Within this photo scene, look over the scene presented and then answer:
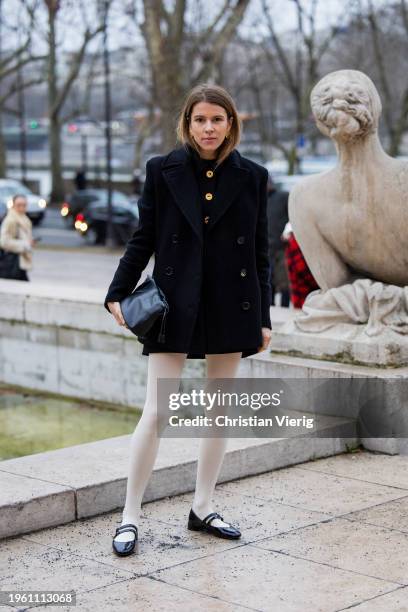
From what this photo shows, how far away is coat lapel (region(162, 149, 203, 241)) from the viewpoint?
5.23 metres

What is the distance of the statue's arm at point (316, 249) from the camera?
8039mm

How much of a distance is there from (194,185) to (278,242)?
27.1 feet

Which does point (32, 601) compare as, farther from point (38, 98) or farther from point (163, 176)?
point (38, 98)

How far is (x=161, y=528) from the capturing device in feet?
18.5

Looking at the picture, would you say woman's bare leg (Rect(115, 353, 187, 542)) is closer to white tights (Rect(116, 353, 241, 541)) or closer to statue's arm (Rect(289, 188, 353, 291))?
white tights (Rect(116, 353, 241, 541))

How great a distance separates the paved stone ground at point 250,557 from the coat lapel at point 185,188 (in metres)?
1.41

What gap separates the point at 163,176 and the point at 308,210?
113 inches

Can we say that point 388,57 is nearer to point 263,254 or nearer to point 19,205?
point 19,205

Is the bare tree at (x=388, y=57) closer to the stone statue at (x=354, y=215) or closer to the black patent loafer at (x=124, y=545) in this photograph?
the stone statue at (x=354, y=215)

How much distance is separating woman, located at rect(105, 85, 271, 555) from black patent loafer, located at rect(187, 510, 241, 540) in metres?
0.38

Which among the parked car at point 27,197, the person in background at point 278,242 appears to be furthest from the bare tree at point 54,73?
the person in background at point 278,242

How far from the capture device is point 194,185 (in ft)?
17.3

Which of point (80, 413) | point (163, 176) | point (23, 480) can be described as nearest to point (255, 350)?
point (163, 176)

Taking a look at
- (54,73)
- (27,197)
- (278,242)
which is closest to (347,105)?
(278,242)
